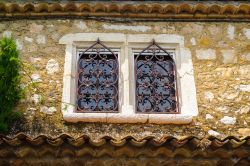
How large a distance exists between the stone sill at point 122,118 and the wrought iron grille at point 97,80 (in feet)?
0.79

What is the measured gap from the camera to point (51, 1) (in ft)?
29.1

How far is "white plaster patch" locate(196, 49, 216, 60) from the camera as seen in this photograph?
8211mm

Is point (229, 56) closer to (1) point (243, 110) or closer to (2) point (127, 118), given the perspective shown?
(1) point (243, 110)

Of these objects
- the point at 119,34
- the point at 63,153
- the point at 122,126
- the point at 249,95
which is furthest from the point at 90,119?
the point at 249,95

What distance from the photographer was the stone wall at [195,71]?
7340 mm

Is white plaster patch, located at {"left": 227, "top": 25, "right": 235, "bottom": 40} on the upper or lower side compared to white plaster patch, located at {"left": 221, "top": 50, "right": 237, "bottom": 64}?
upper

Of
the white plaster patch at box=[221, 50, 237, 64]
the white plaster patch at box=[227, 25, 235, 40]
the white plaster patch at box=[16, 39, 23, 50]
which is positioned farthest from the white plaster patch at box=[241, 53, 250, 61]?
the white plaster patch at box=[16, 39, 23, 50]

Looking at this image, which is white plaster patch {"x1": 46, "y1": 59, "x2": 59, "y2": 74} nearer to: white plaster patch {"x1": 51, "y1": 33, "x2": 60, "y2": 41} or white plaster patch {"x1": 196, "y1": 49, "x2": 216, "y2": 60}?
white plaster patch {"x1": 51, "y1": 33, "x2": 60, "y2": 41}

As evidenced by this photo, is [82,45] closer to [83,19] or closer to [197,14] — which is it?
[83,19]

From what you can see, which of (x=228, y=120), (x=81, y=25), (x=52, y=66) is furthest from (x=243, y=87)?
(x=52, y=66)

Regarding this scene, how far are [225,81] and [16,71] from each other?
124 inches

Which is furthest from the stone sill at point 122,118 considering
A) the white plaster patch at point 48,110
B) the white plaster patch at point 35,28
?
the white plaster patch at point 35,28

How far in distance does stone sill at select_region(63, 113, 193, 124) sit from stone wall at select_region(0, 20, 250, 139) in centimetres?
7

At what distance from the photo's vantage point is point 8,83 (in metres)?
7.49
